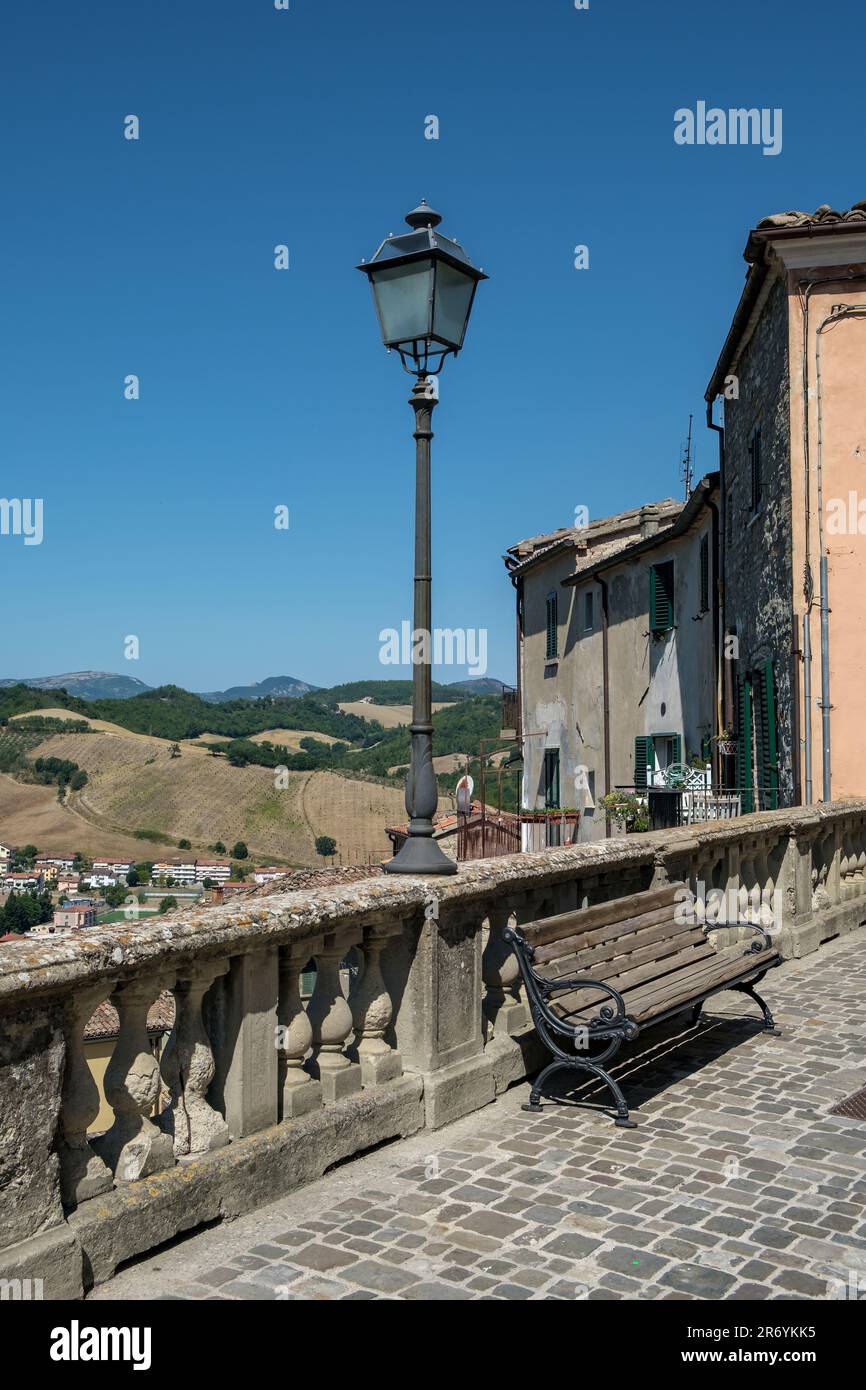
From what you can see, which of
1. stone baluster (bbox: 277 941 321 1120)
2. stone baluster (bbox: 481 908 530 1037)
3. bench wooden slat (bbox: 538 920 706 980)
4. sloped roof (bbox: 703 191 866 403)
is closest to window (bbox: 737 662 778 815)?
sloped roof (bbox: 703 191 866 403)

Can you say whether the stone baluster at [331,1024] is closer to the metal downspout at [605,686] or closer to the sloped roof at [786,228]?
the sloped roof at [786,228]

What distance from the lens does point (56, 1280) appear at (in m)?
3.12

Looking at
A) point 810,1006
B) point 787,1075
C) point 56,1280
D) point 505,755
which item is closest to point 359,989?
point 56,1280

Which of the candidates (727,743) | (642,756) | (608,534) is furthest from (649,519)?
(727,743)

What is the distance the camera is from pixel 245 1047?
12.9ft

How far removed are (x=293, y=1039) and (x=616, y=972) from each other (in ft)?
6.38

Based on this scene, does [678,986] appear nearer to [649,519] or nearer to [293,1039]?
[293,1039]

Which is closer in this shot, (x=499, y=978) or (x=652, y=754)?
(x=499, y=978)

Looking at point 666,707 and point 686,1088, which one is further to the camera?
point 666,707

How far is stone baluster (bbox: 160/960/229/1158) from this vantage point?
3.75 meters

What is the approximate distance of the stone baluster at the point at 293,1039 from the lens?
416 cm
